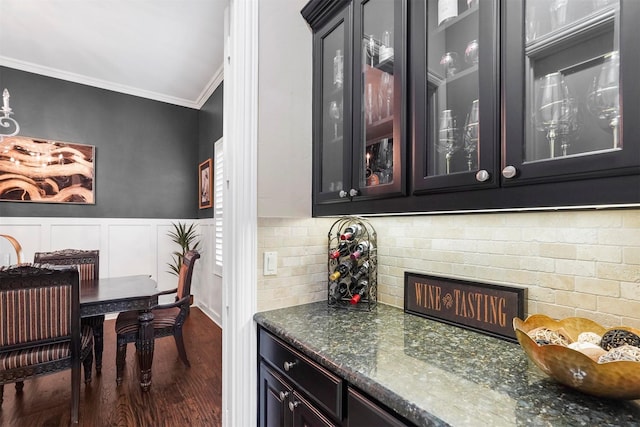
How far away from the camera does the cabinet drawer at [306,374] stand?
979mm

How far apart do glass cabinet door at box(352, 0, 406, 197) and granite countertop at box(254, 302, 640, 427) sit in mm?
548

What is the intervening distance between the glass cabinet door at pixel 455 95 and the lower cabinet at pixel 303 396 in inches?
26.7

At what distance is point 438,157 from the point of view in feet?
3.31

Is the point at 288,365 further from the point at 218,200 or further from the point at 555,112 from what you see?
the point at 218,200

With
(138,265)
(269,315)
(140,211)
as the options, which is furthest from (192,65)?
(269,315)

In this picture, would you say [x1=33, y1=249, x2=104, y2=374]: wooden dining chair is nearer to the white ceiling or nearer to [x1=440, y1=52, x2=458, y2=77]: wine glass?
the white ceiling

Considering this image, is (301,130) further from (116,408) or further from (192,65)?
(192,65)

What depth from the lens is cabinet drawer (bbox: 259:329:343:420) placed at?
98 cm

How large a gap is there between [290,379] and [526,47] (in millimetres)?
1309

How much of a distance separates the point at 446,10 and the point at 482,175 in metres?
0.56

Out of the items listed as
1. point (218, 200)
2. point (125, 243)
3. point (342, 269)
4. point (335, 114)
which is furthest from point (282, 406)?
point (125, 243)

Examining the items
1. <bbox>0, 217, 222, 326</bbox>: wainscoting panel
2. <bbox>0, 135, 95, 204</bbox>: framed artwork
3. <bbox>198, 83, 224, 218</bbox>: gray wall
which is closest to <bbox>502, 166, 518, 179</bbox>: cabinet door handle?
<bbox>0, 217, 222, 326</bbox>: wainscoting panel

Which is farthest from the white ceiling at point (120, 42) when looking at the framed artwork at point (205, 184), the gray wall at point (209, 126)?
the framed artwork at point (205, 184)

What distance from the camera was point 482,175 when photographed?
857 millimetres
